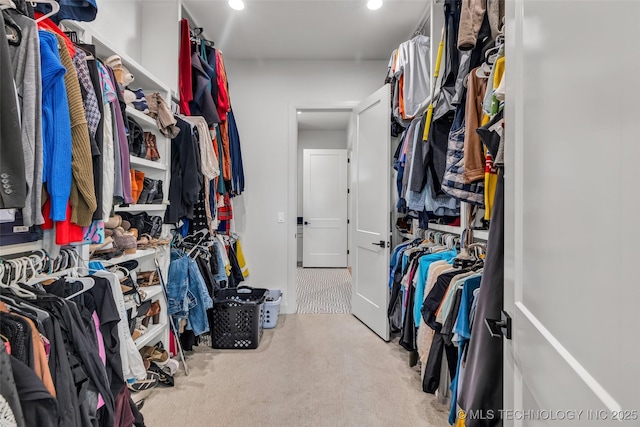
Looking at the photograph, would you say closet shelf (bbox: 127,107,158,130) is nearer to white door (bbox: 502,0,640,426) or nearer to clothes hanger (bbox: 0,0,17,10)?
clothes hanger (bbox: 0,0,17,10)

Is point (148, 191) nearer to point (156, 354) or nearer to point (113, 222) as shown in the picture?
point (113, 222)

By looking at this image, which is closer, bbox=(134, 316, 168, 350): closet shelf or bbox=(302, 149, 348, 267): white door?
bbox=(134, 316, 168, 350): closet shelf

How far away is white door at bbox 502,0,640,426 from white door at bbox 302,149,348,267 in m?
5.47

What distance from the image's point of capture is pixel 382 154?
2924 millimetres

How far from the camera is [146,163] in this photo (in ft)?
6.65

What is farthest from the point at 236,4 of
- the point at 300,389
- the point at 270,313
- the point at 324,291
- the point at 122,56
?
the point at 324,291

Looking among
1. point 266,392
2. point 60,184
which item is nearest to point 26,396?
point 60,184

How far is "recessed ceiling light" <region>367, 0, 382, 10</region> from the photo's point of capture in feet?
8.52

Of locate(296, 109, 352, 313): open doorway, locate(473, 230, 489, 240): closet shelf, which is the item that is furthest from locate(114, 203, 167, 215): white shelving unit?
locate(296, 109, 352, 313): open doorway

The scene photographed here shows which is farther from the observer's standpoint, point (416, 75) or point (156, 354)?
point (416, 75)

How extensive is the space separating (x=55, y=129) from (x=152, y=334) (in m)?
1.41

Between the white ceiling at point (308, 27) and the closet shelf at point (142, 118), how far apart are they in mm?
1218

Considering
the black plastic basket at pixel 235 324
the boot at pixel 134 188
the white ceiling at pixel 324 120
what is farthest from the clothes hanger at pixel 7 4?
the white ceiling at pixel 324 120

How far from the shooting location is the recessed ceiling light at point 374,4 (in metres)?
2.60
